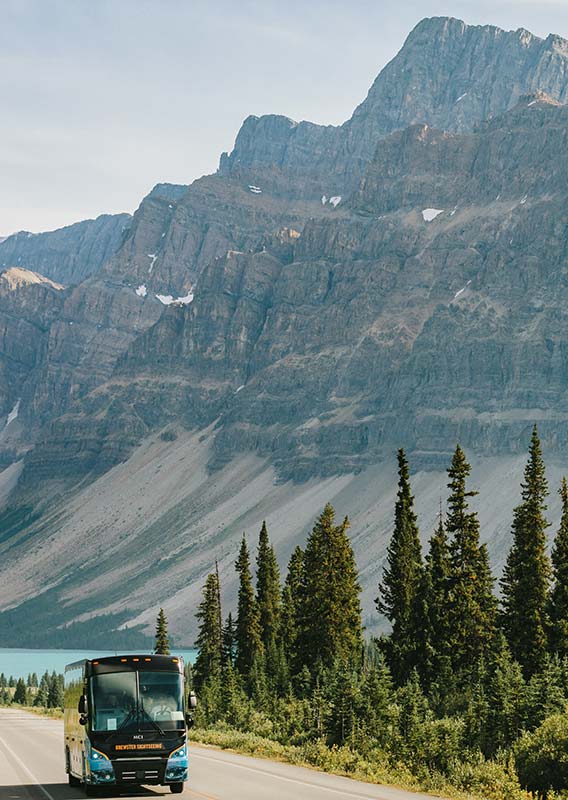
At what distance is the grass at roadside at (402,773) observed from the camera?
34656 mm

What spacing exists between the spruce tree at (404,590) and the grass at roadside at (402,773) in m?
28.6

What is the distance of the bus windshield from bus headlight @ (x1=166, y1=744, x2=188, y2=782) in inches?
35.1

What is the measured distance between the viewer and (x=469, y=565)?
271 ft

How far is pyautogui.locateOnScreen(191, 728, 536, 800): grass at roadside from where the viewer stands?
34656 millimetres

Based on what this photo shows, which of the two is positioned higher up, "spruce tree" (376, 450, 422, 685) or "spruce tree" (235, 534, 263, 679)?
"spruce tree" (376, 450, 422, 685)

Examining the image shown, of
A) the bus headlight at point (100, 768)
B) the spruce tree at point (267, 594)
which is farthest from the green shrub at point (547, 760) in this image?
the spruce tree at point (267, 594)

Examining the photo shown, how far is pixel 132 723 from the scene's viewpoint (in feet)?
123

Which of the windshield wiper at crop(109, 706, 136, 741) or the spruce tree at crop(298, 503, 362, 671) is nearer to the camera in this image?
the windshield wiper at crop(109, 706, 136, 741)

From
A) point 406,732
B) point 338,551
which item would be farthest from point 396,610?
point 406,732

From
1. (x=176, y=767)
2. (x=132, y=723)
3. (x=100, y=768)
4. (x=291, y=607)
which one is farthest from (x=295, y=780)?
(x=291, y=607)

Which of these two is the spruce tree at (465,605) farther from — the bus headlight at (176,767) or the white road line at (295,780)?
the bus headlight at (176,767)

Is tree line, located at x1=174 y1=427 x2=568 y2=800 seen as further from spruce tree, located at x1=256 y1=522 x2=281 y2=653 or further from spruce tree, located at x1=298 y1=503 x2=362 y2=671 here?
spruce tree, located at x1=256 y1=522 x2=281 y2=653

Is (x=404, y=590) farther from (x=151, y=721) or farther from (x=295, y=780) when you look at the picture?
(x=151, y=721)

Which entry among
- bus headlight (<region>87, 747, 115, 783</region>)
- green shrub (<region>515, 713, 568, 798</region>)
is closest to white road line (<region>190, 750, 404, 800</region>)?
bus headlight (<region>87, 747, 115, 783</region>)
